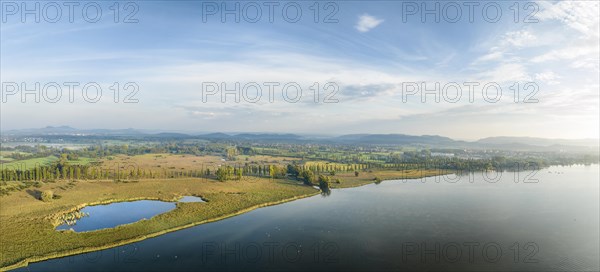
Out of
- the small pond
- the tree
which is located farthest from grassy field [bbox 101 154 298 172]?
the small pond

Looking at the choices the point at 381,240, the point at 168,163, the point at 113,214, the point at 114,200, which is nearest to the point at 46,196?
the point at 114,200

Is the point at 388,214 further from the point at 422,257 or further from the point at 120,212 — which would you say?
the point at 120,212

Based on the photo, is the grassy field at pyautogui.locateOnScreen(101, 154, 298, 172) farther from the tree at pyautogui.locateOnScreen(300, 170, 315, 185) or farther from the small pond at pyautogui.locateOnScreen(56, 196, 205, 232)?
the small pond at pyautogui.locateOnScreen(56, 196, 205, 232)

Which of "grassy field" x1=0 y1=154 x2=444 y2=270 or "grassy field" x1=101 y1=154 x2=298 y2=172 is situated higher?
"grassy field" x1=101 y1=154 x2=298 y2=172

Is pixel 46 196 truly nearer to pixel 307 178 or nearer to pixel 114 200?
pixel 114 200

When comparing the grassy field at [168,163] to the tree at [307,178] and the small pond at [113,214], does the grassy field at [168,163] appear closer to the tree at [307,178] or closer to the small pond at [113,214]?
the tree at [307,178]

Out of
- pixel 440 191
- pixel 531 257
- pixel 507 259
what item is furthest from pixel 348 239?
pixel 440 191
